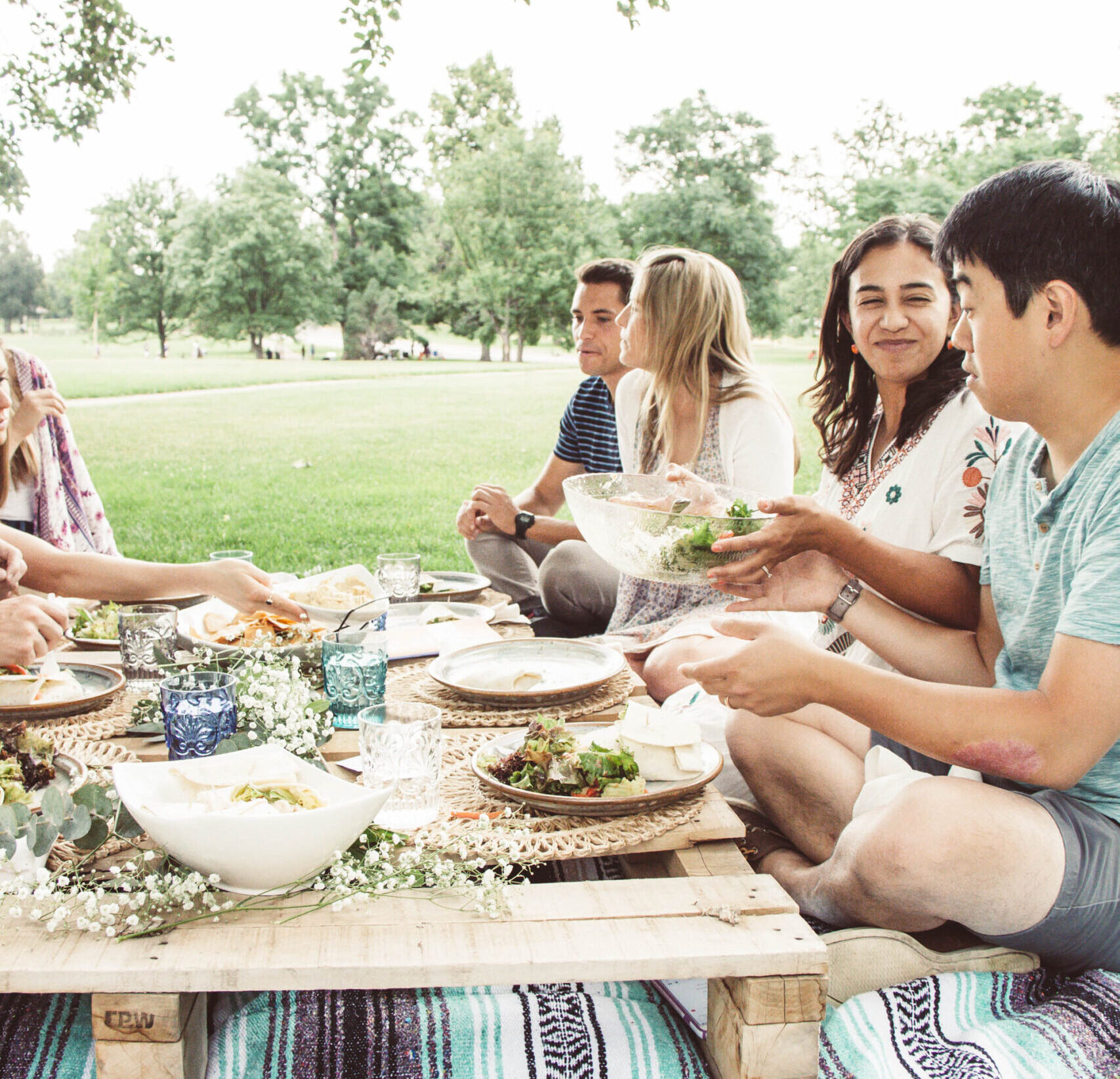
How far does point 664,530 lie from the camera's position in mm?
1976

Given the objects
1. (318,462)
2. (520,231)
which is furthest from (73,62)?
(520,231)

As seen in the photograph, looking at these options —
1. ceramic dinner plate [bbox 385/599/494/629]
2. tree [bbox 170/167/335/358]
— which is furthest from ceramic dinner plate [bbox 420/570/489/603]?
tree [bbox 170/167/335/358]

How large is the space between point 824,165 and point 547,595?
99.1 ft

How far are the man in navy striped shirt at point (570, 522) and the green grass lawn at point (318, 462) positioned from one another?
2.56m

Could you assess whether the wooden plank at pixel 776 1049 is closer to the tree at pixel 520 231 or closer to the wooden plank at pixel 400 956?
the wooden plank at pixel 400 956

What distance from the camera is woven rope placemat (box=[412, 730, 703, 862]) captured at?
145 centimetres

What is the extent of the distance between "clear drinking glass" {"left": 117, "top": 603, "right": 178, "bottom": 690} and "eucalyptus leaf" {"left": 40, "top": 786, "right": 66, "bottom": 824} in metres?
0.73

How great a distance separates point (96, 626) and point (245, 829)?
1.57m

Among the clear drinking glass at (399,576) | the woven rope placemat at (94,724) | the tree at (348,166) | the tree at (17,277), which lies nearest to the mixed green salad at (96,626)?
the woven rope placemat at (94,724)

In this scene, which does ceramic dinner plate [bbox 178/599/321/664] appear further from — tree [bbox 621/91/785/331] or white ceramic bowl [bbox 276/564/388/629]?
tree [bbox 621/91/785/331]

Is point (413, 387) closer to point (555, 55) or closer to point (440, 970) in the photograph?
point (555, 55)

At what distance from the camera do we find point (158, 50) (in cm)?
765

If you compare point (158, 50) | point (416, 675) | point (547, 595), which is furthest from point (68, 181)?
point (416, 675)

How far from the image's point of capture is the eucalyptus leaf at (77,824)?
52.5 inches
